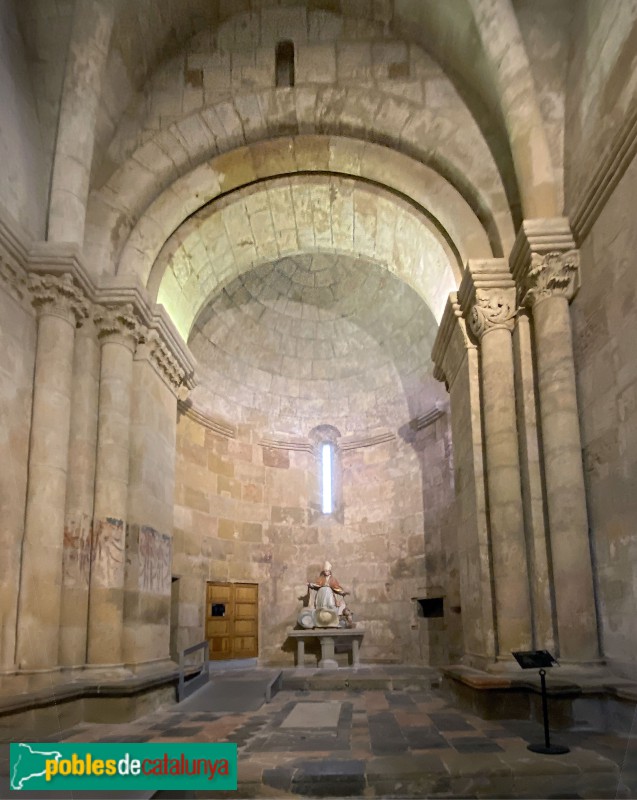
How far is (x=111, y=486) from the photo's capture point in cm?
866

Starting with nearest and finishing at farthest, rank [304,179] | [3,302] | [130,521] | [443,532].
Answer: [3,302], [130,521], [304,179], [443,532]

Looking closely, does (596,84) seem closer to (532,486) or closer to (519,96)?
(519,96)

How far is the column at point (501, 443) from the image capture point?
791 centimetres

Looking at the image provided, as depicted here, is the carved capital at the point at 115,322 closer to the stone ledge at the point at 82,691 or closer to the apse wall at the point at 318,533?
the stone ledge at the point at 82,691

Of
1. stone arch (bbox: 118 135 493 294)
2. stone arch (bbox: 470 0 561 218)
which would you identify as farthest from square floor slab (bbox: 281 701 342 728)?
stone arch (bbox: 470 0 561 218)

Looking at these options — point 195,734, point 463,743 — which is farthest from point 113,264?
point 463,743

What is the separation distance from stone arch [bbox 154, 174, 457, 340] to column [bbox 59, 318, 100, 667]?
2.24 metres

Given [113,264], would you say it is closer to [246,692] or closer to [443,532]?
[246,692]

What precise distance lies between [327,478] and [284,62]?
9700mm

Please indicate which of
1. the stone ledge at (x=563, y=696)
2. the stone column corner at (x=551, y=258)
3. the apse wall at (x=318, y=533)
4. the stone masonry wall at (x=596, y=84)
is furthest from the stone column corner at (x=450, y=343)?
the stone ledge at (x=563, y=696)

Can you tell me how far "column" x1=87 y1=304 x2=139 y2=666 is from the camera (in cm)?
820

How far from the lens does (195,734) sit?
23.0ft

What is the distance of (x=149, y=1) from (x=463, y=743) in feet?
32.1

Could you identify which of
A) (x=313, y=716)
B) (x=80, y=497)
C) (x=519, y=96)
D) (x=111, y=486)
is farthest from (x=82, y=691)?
(x=519, y=96)
